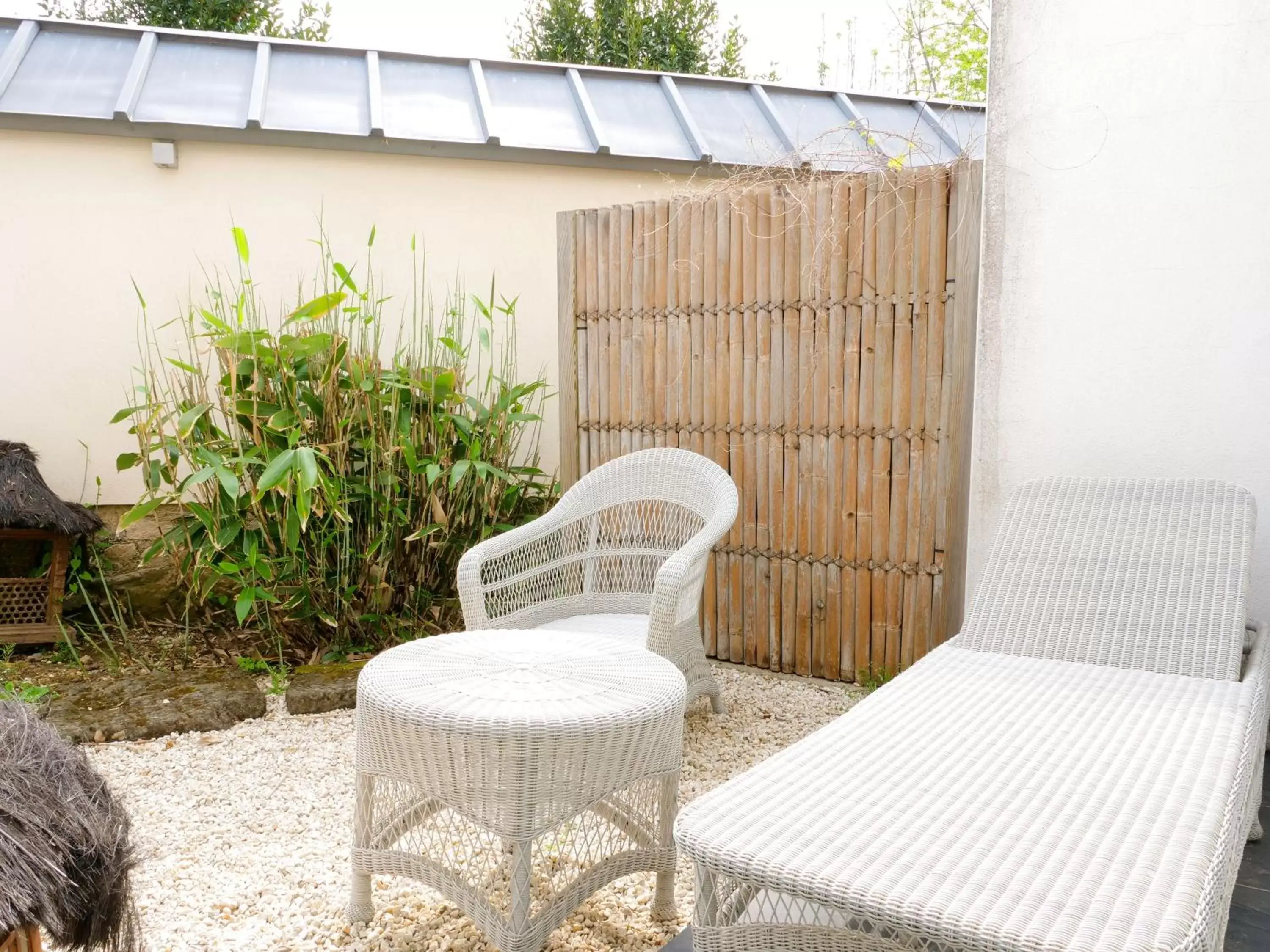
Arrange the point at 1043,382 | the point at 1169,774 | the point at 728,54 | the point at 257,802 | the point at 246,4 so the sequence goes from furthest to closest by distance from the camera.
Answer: the point at 728,54 < the point at 246,4 < the point at 1043,382 < the point at 257,802 < the point at 1169,774

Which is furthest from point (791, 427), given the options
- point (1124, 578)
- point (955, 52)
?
point (955, 52)

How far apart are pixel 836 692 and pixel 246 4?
12.2 m

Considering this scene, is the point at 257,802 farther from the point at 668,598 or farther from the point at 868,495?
the point at 868,495

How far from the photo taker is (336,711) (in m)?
3.39

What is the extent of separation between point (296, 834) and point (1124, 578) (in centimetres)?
219

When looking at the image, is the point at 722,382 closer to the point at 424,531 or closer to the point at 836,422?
the point at 836,422

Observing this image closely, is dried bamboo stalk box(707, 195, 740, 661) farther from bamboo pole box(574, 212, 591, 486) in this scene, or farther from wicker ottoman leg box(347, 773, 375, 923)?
wicker ottoman leg box(347, 773, 375, 923)

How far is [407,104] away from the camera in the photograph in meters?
5.26

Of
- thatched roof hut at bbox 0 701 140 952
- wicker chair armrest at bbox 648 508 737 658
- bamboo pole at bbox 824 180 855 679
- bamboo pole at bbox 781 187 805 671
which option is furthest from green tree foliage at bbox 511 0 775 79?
thatched roof hut at bbox 0 701 140 952

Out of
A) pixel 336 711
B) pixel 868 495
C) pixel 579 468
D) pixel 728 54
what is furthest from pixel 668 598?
pixel 728 54

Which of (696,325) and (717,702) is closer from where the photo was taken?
(717,702)

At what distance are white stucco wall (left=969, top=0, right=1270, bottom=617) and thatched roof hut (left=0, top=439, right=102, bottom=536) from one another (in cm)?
352

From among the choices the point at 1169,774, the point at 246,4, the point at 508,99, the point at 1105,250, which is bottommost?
the point at 1169,774

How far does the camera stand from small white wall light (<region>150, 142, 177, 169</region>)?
4457 millimetres
